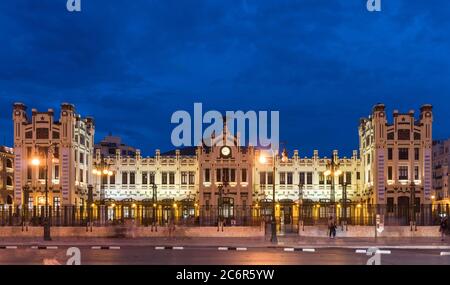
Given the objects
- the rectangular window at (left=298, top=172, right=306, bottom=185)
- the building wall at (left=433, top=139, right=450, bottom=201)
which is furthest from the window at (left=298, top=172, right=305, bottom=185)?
the building wall at (left=433, top=139, right=450, bottom=201)

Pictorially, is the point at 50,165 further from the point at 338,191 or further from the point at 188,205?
the point at 338,191

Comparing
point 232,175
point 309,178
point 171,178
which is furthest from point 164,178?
point 309,178

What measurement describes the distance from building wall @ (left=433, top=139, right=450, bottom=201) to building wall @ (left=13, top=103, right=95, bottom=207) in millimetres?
58545

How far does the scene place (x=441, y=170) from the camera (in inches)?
4274

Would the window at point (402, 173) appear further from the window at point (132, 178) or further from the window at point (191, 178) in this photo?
the window at point (132, 178)

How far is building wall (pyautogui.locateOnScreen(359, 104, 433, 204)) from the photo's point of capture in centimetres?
8031

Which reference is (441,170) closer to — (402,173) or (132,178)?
(402,173)

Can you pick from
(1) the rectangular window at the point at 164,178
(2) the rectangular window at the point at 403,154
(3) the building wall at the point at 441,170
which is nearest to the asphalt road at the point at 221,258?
(2) the rectangular window at the point at 403,154

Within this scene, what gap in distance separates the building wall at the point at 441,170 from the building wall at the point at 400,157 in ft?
85.0

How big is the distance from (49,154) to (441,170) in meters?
63.4

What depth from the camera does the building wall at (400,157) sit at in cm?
8031

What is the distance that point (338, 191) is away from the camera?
8594 centimetres

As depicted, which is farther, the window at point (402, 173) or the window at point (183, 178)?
the window at point (183, 178)

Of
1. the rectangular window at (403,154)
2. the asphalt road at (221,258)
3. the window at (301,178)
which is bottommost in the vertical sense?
the asphalt road at (221,258)
